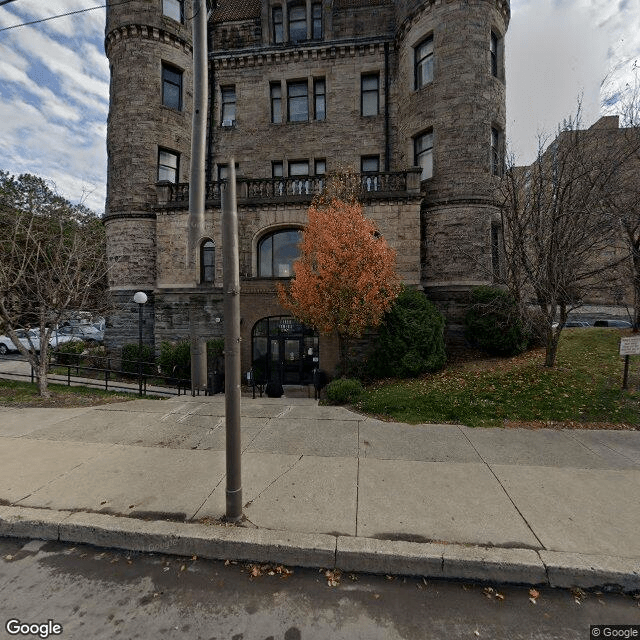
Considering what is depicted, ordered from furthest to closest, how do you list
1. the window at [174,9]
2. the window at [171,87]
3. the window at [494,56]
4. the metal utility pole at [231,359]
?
the window at [171,87], the window at [174,9], the window at [494,56], the metal utility pole at [231,359]

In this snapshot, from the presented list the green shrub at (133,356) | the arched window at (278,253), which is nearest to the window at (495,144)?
the arched window at (278,253)

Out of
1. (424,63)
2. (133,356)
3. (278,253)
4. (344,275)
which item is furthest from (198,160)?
(424,63)

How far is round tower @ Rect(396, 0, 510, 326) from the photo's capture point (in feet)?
41.2

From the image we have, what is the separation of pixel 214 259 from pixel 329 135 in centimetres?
865

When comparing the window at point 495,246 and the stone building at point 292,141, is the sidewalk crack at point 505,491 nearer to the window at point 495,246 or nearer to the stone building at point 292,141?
the stone building at point 292,141

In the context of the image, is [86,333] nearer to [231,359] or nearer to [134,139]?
[134,139]

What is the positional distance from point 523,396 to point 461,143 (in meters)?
10.5

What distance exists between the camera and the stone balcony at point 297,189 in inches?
486

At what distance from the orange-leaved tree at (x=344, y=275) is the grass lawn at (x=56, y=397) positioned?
5.89m

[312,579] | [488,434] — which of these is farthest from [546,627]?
[488,434]

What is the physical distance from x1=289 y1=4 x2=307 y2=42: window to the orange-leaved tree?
13020mm

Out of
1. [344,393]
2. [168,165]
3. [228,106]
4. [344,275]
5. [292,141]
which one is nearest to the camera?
[344,393]

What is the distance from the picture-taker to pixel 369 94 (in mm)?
15602

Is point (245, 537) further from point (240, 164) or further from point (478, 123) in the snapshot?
point (240, 164)
